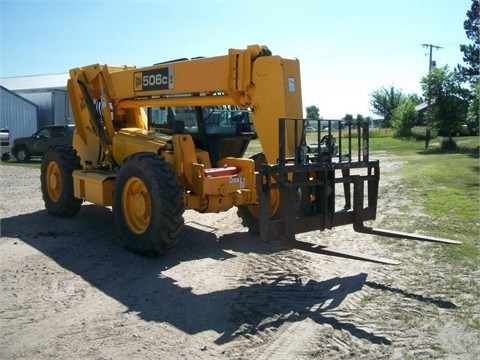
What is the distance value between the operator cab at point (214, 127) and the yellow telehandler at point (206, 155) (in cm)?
2

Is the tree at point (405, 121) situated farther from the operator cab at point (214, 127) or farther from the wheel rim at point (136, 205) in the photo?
the wheel rim at point (136, 205)

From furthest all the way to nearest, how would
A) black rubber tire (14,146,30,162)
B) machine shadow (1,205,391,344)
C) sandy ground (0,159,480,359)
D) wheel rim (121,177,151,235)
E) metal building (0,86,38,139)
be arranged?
metal building (0,86,38,139) < black rubber tire (14,146,30,162) < wheel rim (121,177,151,235) < machine shadow (1,205,391,344) < sandy ground (0,159,480,359)

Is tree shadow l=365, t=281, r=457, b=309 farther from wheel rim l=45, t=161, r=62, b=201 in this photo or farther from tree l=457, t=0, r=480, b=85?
tree l=457, t=0, r=480, b=85

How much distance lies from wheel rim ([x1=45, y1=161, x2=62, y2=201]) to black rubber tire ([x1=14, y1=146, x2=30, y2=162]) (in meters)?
15.7

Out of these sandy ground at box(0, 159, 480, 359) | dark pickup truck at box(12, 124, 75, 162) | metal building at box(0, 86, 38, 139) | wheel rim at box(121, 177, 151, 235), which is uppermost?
metal building at box(0, 86, 38, 139)

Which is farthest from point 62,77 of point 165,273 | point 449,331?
point 449,331

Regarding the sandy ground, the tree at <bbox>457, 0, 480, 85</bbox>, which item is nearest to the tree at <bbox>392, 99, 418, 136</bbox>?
the tree at <bbox>457, 0, 480, 85</bbox>

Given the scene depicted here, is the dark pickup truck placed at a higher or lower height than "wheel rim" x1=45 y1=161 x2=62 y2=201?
higher

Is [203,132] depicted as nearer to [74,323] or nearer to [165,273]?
[165,273]

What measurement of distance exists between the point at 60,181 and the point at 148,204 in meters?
3.14

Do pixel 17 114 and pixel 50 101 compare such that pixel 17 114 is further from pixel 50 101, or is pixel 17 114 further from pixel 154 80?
pixel 154 80

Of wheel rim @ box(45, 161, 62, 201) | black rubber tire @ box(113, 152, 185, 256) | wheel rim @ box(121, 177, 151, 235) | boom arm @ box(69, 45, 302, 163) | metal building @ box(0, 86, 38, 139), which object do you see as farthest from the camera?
metal building @ box(0, 86, 38, 139)

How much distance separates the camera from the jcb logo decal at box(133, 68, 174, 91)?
777cm

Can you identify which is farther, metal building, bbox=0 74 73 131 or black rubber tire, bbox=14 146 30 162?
metal building, bbox=0 74 73 131
